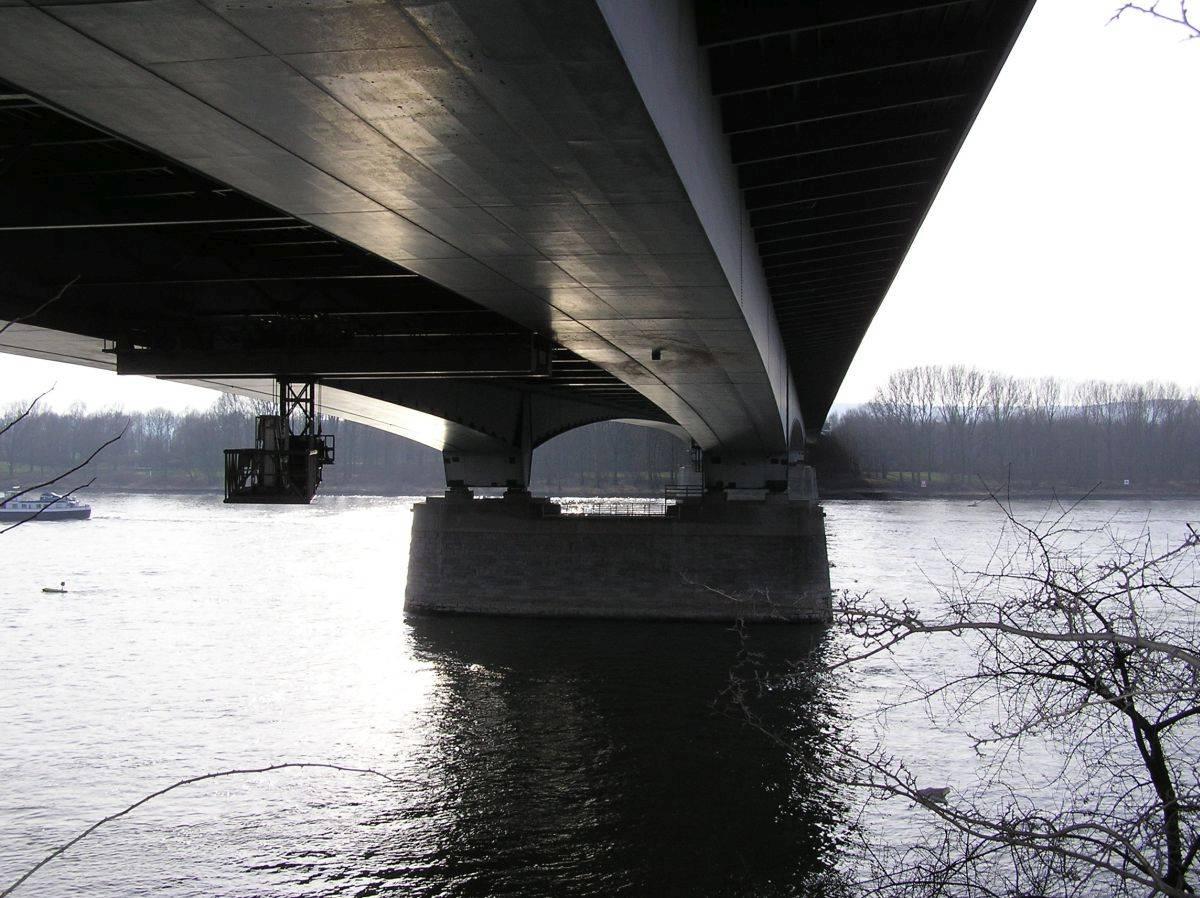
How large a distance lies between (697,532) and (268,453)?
1633 cm

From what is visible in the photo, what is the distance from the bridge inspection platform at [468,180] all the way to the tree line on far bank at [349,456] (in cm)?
7429

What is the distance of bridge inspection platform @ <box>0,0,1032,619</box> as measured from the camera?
16.9ft

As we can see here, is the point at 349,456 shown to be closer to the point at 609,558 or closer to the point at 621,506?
the point at 621,506

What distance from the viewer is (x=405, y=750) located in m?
17.8

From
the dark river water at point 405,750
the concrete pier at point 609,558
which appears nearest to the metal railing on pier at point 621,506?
the concrete pier at point 609,558

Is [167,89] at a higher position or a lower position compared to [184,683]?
higher

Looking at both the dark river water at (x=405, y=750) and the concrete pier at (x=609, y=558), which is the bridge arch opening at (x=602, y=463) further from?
the concrete pier at (x=609, y=558)

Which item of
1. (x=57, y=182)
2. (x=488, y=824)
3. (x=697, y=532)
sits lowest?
(x=488, y=824)

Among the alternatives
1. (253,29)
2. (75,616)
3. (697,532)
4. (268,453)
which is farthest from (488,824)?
(75,616)

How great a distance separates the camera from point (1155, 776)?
14.7 feet

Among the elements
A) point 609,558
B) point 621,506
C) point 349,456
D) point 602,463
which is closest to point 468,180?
point 609,558

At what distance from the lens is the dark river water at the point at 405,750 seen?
12.9m

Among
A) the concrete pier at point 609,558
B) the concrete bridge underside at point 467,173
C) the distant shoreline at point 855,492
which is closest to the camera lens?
the concrete bridge underside at point 467,173

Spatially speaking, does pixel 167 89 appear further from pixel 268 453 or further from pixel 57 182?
pixel 268 453
